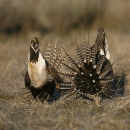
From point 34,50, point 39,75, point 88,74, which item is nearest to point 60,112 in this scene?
point 88,74

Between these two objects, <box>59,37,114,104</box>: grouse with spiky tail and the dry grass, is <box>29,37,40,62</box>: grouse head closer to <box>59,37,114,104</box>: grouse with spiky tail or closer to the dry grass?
the dry grass

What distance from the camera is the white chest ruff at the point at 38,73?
6.39 metres

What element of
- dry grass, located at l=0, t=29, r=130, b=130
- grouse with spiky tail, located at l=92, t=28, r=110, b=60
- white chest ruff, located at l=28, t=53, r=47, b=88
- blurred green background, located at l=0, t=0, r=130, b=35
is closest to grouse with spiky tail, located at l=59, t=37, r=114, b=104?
dry grass, located at l=0, t=29, r=130, b=130

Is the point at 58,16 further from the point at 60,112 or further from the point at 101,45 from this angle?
the point at 60,112

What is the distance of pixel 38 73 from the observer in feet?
21.0

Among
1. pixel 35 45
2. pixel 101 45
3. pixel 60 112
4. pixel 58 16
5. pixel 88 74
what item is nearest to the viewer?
pixel 60 112

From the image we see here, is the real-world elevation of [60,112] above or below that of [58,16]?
below

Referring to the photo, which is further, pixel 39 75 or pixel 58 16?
pixel 58 16

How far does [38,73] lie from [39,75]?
0.03 m

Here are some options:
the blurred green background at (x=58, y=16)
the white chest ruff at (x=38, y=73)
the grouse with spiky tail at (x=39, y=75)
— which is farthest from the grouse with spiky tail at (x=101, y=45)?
the blurred green background at (x=58, y=16)

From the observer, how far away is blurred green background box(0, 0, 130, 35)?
49.0 feet

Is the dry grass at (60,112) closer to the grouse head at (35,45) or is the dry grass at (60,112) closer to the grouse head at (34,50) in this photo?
the grouse head at (34,50)

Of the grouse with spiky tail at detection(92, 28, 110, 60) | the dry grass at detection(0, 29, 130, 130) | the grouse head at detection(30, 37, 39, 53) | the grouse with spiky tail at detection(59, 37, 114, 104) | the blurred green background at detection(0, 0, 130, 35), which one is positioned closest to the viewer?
the dry grass at detection(0, 29, 130, 130)

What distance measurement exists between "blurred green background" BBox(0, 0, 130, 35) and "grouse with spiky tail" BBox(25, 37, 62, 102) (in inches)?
328
